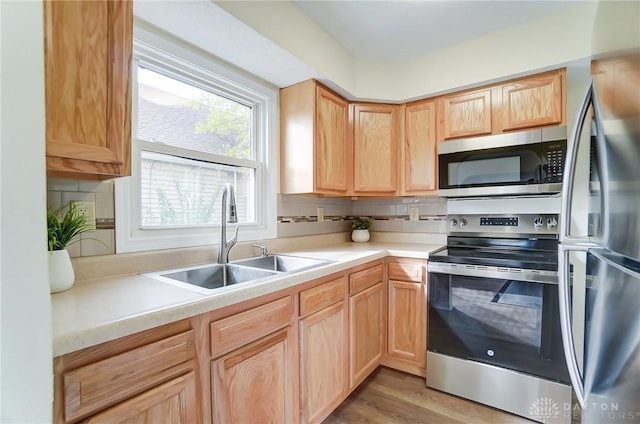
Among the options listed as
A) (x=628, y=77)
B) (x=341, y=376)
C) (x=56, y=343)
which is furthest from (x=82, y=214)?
(x=628, y=77)

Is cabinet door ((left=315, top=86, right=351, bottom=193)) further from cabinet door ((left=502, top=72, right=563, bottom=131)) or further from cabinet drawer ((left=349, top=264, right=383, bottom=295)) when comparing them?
cabinet door ((left=502, top=72, right=563, bottom=131))

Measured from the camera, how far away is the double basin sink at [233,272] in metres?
1.41

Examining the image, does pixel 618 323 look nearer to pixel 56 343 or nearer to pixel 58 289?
pixel 56 343

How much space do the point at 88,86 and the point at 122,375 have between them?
86cm

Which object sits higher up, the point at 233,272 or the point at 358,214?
the point at 358,214

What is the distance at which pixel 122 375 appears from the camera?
797 millimetres

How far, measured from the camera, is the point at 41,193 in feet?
1.30

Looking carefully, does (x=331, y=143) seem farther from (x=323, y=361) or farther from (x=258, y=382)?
(x=258, y=382)

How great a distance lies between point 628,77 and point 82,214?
5.82 feet

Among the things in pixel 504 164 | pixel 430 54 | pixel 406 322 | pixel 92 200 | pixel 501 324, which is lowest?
pixel 406 322

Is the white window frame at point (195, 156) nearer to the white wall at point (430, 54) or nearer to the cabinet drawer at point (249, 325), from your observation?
the white wall at point (430, 54)

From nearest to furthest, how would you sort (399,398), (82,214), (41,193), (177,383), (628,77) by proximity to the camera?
(41,193)
(628,77)
(177,383)
(82,214)
(399,398)

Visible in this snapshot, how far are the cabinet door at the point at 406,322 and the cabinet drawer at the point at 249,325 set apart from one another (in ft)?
3.47

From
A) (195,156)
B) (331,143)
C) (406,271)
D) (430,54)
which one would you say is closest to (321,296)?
(406,271)
